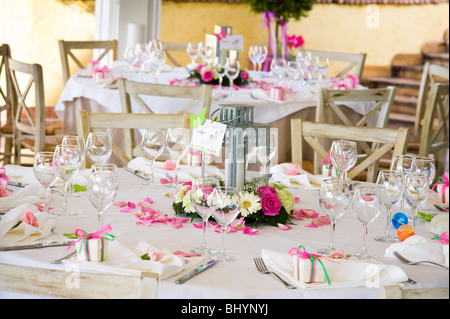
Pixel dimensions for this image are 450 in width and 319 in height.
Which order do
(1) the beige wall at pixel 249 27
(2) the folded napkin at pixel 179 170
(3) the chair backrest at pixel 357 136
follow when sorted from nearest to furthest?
(2) the folded napkin at pixel 179 170 < (3) the chair backrest at pixel 357 136 < (1) the beige wall at pixel 249 27

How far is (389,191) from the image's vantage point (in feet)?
5.57

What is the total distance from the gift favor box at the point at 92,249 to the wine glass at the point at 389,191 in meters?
0.69

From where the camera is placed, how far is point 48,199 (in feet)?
5.88

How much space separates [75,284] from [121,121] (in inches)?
63.0

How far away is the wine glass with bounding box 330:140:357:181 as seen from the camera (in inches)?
85.3

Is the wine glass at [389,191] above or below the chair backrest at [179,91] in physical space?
below

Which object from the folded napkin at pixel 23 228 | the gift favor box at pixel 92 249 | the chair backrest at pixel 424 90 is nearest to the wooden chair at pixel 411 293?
the gift favor box at pixel 92 249

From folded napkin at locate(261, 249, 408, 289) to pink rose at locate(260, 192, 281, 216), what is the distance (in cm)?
31

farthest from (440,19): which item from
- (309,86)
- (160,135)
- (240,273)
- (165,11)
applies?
(240,273)

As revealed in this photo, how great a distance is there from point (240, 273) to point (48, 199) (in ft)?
2.19

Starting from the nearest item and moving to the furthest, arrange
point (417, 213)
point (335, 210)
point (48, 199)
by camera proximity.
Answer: point (335, 210), point (48, 199), point (417, 213)

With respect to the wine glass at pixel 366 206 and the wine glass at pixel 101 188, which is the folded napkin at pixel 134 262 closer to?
the wine glass at pixel 101 188

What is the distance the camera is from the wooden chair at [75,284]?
1115mm
